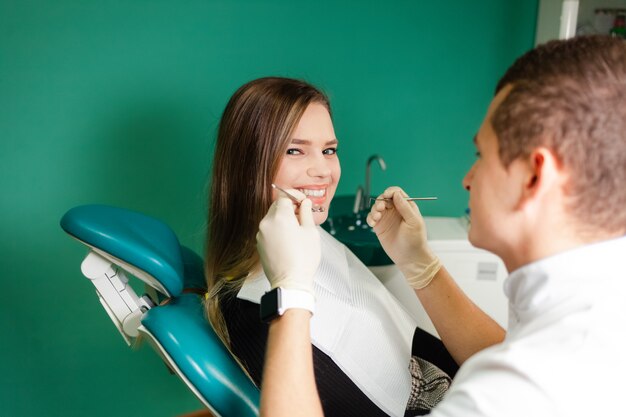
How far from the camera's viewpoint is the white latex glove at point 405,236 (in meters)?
1.27

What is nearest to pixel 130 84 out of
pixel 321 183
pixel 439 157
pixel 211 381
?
pixel 321 183

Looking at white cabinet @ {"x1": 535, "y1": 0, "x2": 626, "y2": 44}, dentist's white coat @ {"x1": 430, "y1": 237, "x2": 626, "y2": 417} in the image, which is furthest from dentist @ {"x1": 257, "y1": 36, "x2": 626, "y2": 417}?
white cabinet @ {"x1": 535, "y1": 0, "x2": 626, "y2": 44}

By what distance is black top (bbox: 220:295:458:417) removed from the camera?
3.35 feet

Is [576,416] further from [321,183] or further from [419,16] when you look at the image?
[419,16]

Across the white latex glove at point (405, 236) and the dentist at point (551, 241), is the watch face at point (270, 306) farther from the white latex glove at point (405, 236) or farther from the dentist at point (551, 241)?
the white latex glove at point (405, 236)

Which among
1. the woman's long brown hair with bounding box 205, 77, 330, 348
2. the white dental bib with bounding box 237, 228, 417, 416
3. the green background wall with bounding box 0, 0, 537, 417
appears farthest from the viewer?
the green background wall with bounding box 0, 0, 537, 417

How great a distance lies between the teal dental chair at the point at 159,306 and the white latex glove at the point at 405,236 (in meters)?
0.51

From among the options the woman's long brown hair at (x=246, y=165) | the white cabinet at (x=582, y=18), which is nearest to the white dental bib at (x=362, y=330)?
Result: the woman's long brown hair at (x=246, y=165)

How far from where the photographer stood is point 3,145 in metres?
1.51

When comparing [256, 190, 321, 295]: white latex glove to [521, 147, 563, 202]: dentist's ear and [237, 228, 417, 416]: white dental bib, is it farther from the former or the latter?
[521, 147, 563, 202]: dentist's ear

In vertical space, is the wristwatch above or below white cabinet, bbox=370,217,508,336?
above

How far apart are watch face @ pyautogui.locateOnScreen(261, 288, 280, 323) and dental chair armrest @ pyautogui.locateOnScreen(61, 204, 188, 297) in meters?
0.31

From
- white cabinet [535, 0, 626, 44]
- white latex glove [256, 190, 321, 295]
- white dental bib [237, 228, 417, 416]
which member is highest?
white cabinet [535, 0, 626, 44]

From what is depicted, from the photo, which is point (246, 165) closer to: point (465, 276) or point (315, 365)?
point (315, 365)
